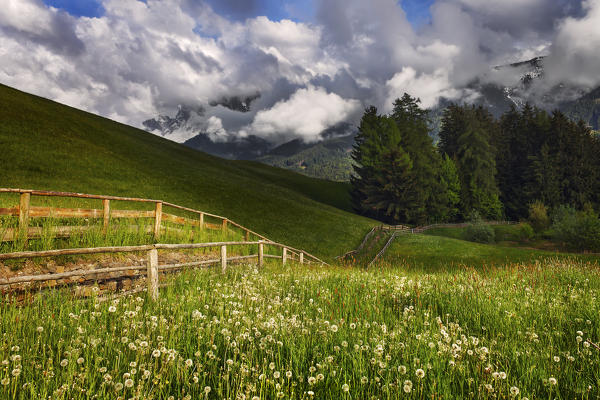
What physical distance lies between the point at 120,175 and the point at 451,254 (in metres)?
34.4

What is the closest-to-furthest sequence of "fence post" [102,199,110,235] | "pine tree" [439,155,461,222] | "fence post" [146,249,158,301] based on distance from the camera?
1. "fence post" [146,249,158,301]
2. "fence post" [102,199,110,235]
3. "pine tree" [439,155,461,222]

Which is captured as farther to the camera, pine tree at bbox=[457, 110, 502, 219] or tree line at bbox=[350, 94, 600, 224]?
pine tree at bbox=[457, 110, 502, 219]

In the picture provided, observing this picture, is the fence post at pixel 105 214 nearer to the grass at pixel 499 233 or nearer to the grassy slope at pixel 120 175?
the grassy slope at pixel 120 175

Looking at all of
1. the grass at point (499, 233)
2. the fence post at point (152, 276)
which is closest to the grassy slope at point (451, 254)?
the grass at point (499, 233)

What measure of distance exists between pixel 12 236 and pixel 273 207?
28.9 m

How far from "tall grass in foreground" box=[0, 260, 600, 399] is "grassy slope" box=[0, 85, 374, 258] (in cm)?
2300

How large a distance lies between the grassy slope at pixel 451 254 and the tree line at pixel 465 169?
16698mm

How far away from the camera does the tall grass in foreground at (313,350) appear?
283 cm

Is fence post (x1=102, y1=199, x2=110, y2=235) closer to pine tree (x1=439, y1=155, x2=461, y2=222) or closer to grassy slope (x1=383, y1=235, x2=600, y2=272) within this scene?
grassy slope (x1=383, y1=235, x2=600, y2=272)

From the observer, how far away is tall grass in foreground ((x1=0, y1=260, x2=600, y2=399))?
2826 mm

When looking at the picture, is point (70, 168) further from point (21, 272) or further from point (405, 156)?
point (405, 156)

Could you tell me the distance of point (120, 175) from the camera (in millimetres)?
28891

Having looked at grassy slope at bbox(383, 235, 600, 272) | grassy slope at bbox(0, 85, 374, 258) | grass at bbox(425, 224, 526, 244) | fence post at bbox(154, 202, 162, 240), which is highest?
grassy slope at bbox(0, 85, 374, 258)

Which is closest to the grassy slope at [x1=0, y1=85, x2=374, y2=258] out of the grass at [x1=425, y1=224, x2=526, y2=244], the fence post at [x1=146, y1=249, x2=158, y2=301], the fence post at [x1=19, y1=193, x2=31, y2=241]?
the fence post at [x1=19, y1=193, x2=31, y2=241]
